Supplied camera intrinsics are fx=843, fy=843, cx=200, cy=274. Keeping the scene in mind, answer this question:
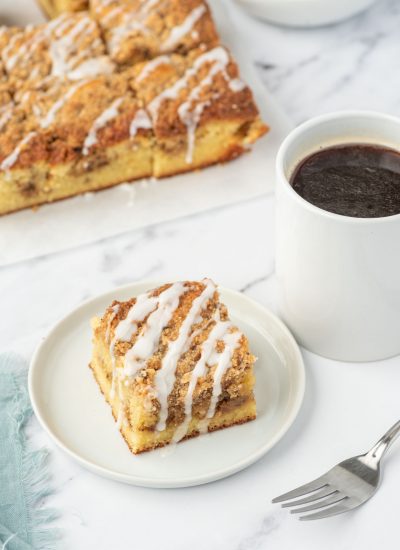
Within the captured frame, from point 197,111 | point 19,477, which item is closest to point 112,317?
point 19,477

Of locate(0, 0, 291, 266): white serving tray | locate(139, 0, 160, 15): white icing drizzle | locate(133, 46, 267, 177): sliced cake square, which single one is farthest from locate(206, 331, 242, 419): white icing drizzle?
locate(139, 0, 160, 15): white icing drizzle

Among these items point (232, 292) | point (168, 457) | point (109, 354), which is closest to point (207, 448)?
point (168, 457)

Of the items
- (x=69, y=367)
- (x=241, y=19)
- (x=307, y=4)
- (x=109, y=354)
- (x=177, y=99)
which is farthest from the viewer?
(x=241, y=19)

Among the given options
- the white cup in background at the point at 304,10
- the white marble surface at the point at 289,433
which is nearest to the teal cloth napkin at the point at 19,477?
the white marble surface at the point at 289,433

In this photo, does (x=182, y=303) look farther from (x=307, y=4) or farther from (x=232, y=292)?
(x=307, y=4)

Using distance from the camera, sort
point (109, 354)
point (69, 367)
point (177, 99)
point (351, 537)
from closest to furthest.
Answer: point (351, 537) → point (109, 354) → point (69, 367) → point (177, 99)

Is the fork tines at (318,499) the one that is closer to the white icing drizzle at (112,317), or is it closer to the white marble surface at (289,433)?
the white marble surface at (289,433)

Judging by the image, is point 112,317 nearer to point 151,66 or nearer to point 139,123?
point 139,123
